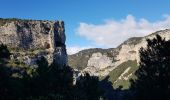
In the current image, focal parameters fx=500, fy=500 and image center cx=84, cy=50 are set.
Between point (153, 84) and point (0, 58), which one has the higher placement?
point (0, 58)

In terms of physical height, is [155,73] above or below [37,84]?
above

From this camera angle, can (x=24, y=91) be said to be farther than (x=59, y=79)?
No

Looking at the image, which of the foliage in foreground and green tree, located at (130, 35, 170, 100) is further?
green tree, located at (130, 35, 170, 100)

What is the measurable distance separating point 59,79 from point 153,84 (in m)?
26.3

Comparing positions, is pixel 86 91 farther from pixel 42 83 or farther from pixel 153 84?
pixel 153 84

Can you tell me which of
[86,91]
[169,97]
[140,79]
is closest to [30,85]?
[140,79]

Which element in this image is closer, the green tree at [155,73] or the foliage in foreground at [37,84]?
the foliage in foreground at [37,84]

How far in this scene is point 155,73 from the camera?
71062 mm

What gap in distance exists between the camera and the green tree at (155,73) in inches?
2694

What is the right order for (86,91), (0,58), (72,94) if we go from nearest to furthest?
(0,58) < (72,94) < (86,91)

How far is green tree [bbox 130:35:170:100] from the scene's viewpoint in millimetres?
68425

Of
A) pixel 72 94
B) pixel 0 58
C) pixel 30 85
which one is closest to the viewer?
pixel 0 58

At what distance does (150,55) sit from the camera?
242ft

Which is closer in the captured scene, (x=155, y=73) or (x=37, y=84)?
(x=155, y=73)
